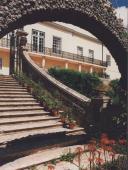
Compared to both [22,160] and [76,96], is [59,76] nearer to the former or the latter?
[76,96]

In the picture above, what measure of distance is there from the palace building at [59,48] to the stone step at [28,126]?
68.1ft

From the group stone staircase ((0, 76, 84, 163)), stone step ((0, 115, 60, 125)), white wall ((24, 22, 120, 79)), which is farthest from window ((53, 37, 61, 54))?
stone step ((0, 115, 60, 125))

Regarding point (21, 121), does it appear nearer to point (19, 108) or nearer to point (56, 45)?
point (19, 108)

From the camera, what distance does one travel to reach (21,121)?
12156 millimetres

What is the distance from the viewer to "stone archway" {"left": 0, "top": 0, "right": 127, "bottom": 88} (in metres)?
7.79

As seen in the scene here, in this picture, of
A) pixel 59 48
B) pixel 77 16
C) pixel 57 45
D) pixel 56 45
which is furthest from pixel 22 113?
pixel 59 48

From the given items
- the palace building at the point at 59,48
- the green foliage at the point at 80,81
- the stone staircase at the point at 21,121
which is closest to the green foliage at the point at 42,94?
the stone staircase at the point at 21,121

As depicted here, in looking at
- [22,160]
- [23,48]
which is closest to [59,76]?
[23,48]

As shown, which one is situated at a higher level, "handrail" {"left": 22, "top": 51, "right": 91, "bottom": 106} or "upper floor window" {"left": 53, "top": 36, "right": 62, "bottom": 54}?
"upper floor window" {"left": 53, "top": 36, "right": 62, "bottom": 54}

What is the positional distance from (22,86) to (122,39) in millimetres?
6621

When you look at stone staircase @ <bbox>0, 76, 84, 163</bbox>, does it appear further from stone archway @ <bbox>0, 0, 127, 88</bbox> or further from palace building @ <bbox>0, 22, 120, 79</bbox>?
palace building @ <bbox>0, 22, 120, 79</bbox>

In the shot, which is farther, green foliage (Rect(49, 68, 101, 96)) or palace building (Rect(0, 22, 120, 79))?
palace building (Rect(0, 22, 120, 79))

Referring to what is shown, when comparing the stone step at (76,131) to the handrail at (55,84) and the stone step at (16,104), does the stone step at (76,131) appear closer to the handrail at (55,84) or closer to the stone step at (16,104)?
the handrail at (55,84)

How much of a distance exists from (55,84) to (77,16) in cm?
663
